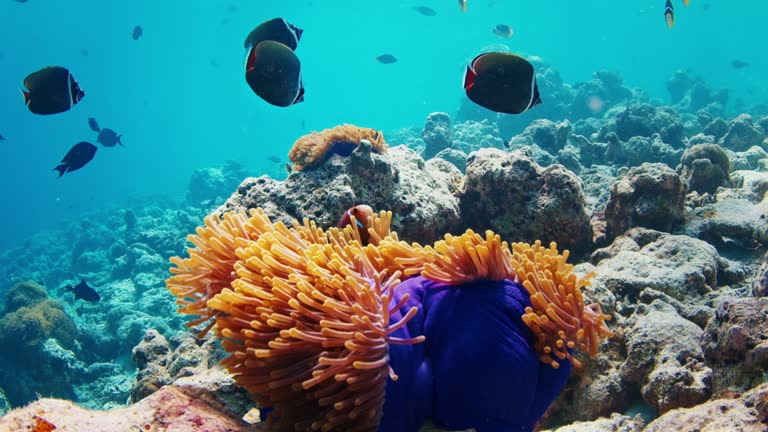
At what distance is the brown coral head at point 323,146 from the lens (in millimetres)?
3713

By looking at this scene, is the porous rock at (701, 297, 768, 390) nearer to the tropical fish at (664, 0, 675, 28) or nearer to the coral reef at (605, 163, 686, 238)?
the coral reef at (605, 163, 686, 238)

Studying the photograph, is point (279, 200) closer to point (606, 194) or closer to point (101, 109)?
point (606, 194)

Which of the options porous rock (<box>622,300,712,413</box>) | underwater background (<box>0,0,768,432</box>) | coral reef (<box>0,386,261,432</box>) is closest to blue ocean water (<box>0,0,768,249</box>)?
underwater background (<box>0,0,768,432</box>)

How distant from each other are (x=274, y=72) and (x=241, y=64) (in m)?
92.2

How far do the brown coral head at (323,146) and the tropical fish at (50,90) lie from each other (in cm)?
231

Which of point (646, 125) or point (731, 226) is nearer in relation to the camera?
point (731, 226)

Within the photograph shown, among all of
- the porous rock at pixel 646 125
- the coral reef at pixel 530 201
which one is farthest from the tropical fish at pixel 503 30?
the coral reef at pixel 530 201

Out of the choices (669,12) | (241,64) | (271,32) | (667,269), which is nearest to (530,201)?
(667,269)

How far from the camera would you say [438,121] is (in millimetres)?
14055

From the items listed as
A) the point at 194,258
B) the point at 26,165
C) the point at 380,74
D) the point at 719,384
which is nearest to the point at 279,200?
the point at 194,258

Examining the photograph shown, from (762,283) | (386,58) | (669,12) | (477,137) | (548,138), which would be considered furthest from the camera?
→ (386,58)

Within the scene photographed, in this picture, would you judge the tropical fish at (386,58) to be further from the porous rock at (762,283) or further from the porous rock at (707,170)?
the porous rock at (762,283)

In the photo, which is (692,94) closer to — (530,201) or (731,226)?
(731,226)

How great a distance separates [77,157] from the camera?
5.80 m
